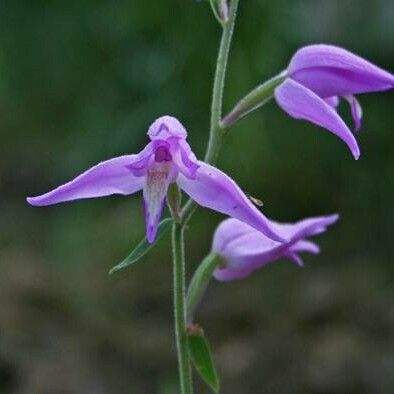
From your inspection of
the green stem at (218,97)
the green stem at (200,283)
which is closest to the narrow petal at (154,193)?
the green stem at (218,97)

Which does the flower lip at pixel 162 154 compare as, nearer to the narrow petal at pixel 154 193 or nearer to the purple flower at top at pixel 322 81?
the narrow petal at pixel 154 193

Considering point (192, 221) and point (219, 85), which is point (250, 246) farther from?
point (192, 221)

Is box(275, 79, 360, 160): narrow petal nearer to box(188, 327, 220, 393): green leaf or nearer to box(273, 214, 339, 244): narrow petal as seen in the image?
box(273, 214, 339, 244): narrow petal

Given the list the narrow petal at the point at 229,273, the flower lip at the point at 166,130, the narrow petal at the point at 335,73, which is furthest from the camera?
the narrow petal at the point at 229,273

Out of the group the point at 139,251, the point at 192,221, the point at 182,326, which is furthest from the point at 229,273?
the point at 192,221

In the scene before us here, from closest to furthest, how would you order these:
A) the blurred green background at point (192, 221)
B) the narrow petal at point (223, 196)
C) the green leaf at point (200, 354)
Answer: the narrow petal at point (223, 196)
the green leaf at point (200, 354)
the blurred green background at point (192, 221)

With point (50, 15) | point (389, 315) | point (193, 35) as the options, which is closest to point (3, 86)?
point (50, 15)
